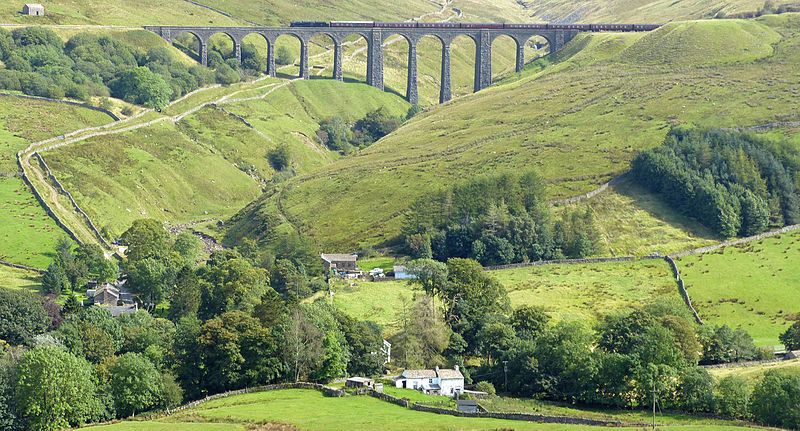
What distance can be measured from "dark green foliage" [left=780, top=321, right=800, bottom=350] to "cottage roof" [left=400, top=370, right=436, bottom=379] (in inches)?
1276

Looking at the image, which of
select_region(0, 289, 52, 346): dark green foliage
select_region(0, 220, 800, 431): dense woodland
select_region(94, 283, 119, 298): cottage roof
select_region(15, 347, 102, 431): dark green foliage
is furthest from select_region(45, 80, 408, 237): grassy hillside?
select_region(15, 347, 102, 431): dark green foliage

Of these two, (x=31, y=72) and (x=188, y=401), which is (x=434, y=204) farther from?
(x=31, y=72)

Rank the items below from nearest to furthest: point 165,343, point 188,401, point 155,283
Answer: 1. point 188,401
2. point 165,343
3. point 155,283

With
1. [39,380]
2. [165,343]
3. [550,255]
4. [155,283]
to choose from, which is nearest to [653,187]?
[550,255]

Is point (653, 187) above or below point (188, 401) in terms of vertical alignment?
above

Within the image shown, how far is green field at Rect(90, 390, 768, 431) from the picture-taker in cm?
8000

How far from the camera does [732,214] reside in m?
146

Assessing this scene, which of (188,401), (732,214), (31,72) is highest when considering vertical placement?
(31,72)

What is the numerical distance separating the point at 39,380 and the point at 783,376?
51587 millimetres

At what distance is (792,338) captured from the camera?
4203 inches

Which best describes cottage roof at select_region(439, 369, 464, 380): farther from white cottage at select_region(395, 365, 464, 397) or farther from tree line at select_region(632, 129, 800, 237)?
tree line at select_region(632, 129, 800, 237)

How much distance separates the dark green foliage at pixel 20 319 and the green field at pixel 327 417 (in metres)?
22.1

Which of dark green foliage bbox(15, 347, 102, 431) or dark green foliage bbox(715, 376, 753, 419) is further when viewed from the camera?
dark green foliage bbox(715, 376, 753, 419)

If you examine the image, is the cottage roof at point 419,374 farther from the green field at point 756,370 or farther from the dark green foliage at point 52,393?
the dark green foliage at point 52,393
